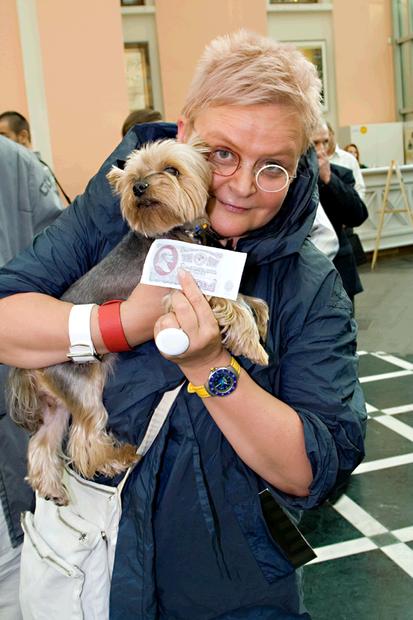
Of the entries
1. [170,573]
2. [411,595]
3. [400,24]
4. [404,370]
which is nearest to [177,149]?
[170,573]

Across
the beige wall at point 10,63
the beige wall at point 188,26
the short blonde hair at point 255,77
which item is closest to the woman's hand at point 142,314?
the short blonde hair at point 255,77

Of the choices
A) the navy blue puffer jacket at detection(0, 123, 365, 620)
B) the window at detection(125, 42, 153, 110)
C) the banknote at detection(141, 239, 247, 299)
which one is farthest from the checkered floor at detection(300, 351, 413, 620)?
the window at detection(125, 42, 153, 110)

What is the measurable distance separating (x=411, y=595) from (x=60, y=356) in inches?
74.1

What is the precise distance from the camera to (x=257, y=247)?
1261mm

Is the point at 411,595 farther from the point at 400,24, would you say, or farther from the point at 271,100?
the point at 400,24

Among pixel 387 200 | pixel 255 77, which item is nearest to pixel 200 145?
pixel 255 77

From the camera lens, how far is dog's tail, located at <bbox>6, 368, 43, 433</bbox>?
1.58 metres

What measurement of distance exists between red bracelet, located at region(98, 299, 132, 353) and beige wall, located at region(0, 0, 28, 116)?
6.08 meters

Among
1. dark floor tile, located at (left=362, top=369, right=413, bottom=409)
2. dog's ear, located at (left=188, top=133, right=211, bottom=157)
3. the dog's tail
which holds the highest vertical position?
dog's ear, located at (left=188, top=133, right=211, bottom=157)

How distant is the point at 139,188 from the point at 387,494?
8.15 feet

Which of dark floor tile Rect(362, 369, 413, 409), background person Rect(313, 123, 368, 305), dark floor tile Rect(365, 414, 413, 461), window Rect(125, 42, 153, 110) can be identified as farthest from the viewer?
window Rect(125, 42, 153, 110)

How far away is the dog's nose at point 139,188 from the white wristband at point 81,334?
237 mm

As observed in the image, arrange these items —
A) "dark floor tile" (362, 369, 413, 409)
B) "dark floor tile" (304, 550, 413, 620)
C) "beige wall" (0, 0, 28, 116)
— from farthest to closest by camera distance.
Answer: "beige wall" (0, 0, 28, 116) → "dark floor tile" (362, 369, 413, 409) → "dark floor tile" (304, 550, 413, 620)

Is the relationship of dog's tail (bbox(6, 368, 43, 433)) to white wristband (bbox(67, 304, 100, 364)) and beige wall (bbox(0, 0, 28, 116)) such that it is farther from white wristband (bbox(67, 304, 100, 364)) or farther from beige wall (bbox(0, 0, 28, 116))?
beige wall (bbox(0, 0, 28, 116))
